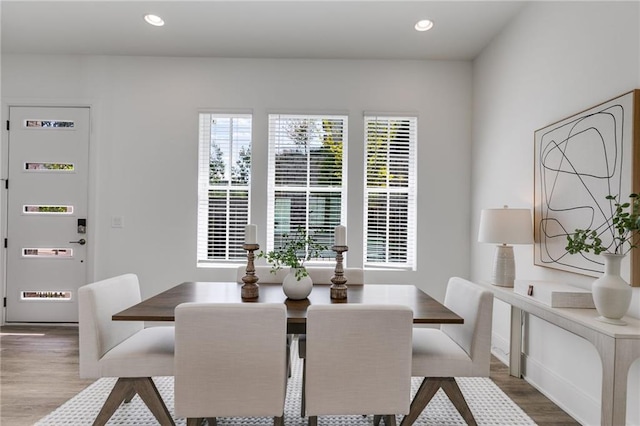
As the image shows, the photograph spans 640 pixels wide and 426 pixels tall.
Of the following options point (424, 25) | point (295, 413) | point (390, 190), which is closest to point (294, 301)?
point (295, 413)

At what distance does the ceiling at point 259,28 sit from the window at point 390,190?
2.42 ft

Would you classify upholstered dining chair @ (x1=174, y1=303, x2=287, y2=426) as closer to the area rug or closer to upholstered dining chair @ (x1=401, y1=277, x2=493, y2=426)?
the area rug

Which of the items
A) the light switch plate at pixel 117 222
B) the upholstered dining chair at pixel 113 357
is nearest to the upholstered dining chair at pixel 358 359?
the upholstered dining chair at pixel 113 357

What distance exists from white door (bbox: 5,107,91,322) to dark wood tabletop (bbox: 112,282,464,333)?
2203mm

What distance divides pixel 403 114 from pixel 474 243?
149 centimetres

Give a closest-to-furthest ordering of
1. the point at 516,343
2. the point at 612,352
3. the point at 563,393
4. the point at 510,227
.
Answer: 1. the point at 612,352
2. the point at 563,393
3. the point at 510,227
4. the point at 516,343

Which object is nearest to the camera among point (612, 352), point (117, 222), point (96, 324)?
point (612, 352)

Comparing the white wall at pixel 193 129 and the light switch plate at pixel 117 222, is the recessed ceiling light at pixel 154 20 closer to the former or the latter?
the white wall at pixel 193 129

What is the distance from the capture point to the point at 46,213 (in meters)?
3.83

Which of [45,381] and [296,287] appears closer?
[296,287]

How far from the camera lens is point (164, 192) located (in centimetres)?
381

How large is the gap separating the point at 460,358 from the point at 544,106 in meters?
1.87

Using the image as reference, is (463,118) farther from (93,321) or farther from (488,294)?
(93,321)

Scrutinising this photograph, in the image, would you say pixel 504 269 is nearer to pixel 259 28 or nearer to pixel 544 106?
pixel 544 106
